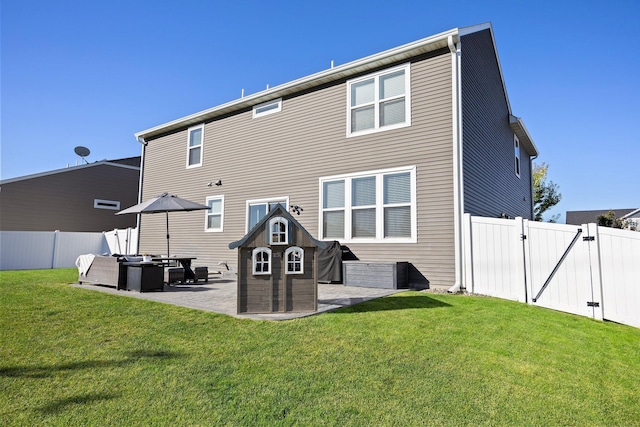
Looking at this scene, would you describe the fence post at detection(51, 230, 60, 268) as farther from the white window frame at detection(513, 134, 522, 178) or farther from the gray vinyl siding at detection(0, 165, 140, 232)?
the white window frame at detection(513, 134, 522, 178)

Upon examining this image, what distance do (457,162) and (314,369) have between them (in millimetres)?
5954

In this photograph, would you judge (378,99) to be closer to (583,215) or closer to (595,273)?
(595,273)

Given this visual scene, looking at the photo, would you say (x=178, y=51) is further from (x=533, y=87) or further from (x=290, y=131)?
(x=533, y=87)

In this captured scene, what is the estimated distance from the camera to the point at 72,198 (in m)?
18.0

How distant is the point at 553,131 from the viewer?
18828mm

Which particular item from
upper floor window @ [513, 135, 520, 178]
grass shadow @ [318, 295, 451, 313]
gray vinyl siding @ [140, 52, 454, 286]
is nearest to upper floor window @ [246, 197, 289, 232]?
Result: gray vinyl siding @ [140, 52, 454, 286]

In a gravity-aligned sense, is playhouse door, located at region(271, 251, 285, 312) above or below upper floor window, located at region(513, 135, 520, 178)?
below

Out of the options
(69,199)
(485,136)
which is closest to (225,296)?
(485,136)

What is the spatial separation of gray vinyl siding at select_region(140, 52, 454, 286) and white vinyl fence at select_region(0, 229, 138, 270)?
218cm

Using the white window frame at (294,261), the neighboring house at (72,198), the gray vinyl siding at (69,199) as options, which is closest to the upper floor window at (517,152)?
the white window frame at (294,261)

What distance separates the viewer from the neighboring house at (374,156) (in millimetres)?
7863

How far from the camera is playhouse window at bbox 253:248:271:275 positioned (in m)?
5.06

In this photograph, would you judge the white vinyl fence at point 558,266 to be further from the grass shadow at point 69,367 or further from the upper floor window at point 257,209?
the grass shadow at point 69,367

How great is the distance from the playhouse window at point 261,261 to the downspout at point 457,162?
13.8 ft
